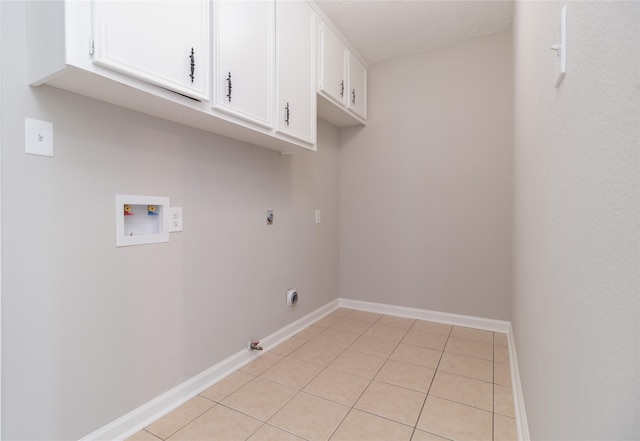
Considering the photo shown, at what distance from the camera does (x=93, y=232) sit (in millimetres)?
1412

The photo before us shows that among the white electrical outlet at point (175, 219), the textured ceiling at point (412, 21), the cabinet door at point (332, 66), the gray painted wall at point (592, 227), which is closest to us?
the gray painted wall at point (592, 227)

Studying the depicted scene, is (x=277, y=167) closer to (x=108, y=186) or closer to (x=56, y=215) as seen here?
(x=108, y=186)

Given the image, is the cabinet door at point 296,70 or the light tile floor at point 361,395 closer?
the light tile floor at point 361,395

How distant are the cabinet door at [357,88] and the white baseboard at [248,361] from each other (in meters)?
2.06

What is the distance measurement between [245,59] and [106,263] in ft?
4.20

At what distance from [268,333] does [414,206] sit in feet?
6.12

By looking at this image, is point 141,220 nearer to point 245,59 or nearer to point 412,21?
point 245,59

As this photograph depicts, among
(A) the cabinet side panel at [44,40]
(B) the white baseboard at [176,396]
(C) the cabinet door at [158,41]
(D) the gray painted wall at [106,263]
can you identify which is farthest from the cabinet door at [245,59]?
(B) the white baseboard at [176,396]

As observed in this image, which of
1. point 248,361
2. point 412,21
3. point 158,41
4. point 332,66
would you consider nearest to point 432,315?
point 248,361

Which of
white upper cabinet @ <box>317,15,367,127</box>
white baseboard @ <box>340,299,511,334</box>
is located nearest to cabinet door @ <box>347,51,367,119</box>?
white upper cabinet @ <box>317,15,367,127</box>

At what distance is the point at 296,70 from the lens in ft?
7.14

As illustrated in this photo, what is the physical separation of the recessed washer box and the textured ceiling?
195 cm

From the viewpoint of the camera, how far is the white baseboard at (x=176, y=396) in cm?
150

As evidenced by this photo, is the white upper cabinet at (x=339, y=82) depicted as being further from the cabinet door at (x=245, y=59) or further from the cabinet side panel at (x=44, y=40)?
the cabinet side panel at (x=44, y=40)
